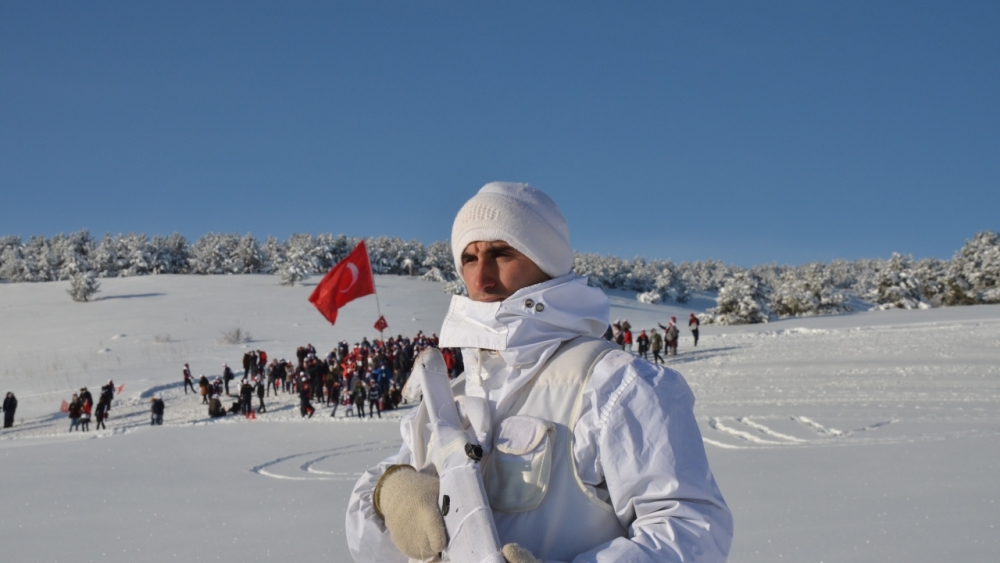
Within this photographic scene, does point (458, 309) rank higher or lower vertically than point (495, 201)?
lower

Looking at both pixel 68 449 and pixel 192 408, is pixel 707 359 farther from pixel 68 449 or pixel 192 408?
pixel 68 449

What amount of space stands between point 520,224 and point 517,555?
0.87 metres

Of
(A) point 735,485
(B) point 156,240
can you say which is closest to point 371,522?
(A) point 735,485

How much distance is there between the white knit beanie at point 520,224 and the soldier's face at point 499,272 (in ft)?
0.09

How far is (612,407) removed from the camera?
172cm

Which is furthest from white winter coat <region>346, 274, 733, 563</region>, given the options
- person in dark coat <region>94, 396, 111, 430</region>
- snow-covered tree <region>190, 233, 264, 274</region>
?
snow-covered tree <region>190, 233, 264, 274</region>

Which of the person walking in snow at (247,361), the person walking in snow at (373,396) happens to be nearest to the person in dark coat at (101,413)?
the person walking in snow at (247,361)

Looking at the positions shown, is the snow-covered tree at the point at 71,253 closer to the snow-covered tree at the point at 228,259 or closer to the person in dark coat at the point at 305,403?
the snow-covered tree at the point at 228,259

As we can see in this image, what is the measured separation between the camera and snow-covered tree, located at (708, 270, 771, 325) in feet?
144

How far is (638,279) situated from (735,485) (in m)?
78.5

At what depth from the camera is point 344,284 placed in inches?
857

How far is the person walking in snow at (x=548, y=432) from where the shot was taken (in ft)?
5.49

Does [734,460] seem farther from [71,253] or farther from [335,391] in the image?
[71,253]

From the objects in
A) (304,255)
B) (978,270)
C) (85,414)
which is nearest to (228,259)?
(304,255)
